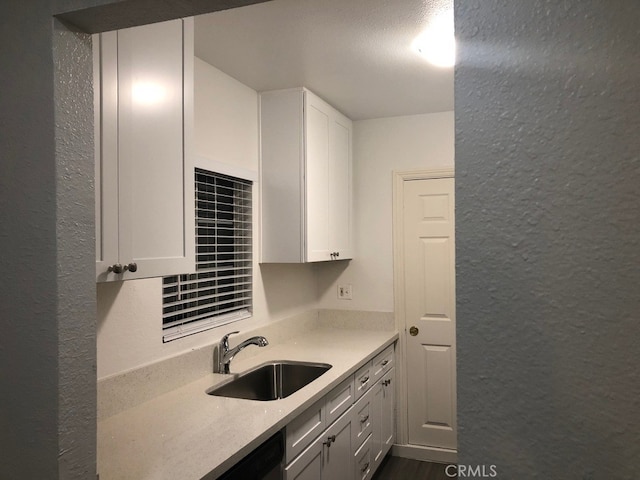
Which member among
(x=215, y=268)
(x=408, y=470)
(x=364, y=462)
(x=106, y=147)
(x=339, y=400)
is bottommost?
(x=408, y=470)

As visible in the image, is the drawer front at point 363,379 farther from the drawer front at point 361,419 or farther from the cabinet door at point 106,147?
the cabinet door at point 106,147

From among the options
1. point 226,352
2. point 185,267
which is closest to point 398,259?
point 226,352

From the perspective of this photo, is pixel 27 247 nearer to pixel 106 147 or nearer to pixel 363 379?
pixel 106 147

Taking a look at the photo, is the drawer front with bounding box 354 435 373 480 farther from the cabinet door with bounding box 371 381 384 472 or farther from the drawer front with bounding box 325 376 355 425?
the drawer front with bounding box 325 376 355 425

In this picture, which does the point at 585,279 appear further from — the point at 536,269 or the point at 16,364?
the point at 16,364

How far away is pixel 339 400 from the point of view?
265cm

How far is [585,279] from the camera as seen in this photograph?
0.73 meters

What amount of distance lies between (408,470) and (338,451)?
47.4 inches

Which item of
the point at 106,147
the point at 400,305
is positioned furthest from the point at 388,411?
the point at 106,147

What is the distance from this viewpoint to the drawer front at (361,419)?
→ 2887mm

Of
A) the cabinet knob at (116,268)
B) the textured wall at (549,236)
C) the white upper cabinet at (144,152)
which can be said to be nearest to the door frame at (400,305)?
the white upper cabinet at (144,152)

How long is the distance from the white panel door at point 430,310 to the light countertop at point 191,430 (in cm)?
120

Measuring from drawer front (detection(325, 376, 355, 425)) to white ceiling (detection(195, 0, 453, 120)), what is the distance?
1.64m

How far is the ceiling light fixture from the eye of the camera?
2.17 meters
